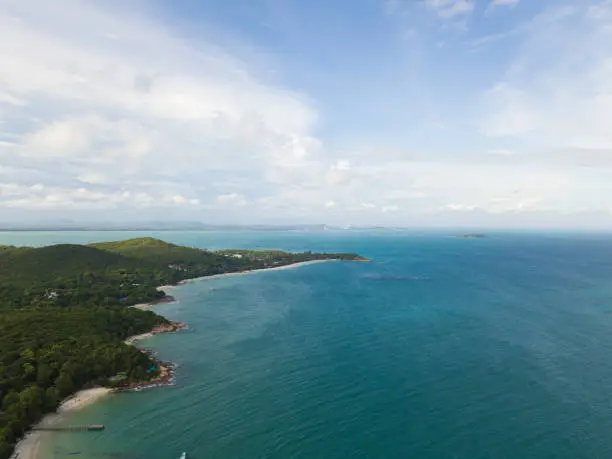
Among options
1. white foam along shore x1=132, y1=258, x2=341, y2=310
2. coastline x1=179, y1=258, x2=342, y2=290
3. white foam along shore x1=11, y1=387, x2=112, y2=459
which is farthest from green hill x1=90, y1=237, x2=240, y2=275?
white foam along shore x1=11, y1=387, x2=112, y2=459

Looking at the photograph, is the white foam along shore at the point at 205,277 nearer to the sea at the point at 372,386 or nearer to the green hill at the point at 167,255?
the sea at the point at 372,386

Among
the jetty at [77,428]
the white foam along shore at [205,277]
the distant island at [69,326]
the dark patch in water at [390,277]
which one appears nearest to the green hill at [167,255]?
the distant island at [69,326]

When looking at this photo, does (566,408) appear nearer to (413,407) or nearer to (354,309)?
(413,407)

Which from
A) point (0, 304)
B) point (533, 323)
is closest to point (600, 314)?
point (533, 323)

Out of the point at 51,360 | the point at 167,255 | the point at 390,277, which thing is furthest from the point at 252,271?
the point at 51,360

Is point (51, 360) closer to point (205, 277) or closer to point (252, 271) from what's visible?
point (205, 277)

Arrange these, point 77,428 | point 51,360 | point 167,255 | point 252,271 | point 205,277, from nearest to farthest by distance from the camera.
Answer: point 77,428, point 51,360, point 205,277, point 167,255, point 252,271
